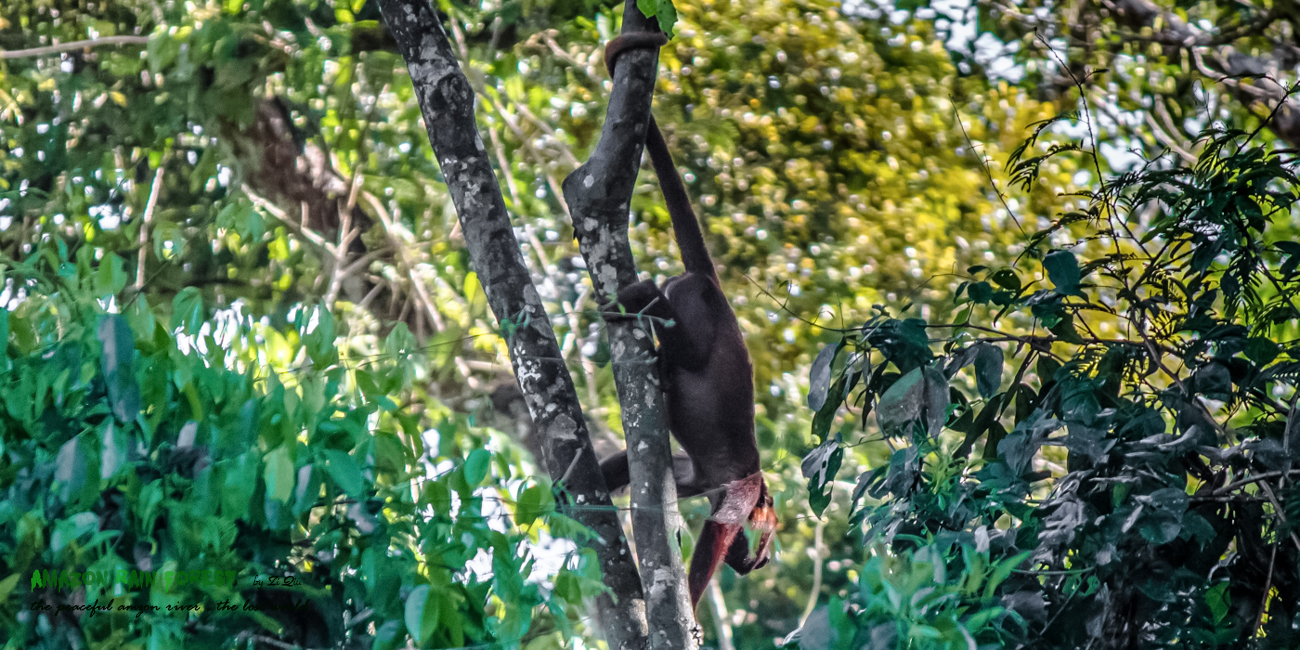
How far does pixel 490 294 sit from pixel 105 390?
40.0 inches

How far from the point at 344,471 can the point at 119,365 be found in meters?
0.33

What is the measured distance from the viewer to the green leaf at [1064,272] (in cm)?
177

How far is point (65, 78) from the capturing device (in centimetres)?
471

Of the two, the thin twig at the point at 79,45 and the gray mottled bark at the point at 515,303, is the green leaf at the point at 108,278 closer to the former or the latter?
the gray mottled bark at the point at 515,303

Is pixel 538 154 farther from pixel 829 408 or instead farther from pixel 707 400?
pixel 829 408

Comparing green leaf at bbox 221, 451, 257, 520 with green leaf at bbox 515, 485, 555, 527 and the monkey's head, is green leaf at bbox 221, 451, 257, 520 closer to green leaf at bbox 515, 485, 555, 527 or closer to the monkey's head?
green leaf at bbox 515, 485, 555, 527

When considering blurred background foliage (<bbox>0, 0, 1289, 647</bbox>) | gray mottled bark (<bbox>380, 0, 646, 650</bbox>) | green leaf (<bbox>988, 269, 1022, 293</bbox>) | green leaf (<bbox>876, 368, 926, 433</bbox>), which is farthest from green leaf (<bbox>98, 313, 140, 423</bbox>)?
blurred background foliage (<bbox>0, 0, 1289, 647</bbox>)

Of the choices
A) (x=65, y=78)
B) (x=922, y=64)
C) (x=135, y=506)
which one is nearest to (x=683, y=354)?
(x=135, y=506)

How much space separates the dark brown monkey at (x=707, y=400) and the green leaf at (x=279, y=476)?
1.49 meters

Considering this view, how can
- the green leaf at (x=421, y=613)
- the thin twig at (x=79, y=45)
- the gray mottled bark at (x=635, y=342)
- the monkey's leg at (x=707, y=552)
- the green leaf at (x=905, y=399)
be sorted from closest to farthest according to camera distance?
the green leaf at (x=421, y=613), the green leaf at (x=905, y=399), the gray mottled bark at (x=635, y=342), the monkey's leg at (x=707, y=552), the thin twig at (x=79, y=45)

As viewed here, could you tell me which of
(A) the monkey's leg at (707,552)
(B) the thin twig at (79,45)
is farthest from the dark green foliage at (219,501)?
(B) the thin twig at (79,45)

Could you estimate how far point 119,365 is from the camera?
4.30 ft

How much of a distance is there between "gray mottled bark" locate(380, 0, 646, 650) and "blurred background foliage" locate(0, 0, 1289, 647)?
57.5 inches

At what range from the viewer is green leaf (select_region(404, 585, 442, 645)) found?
1212 mm
